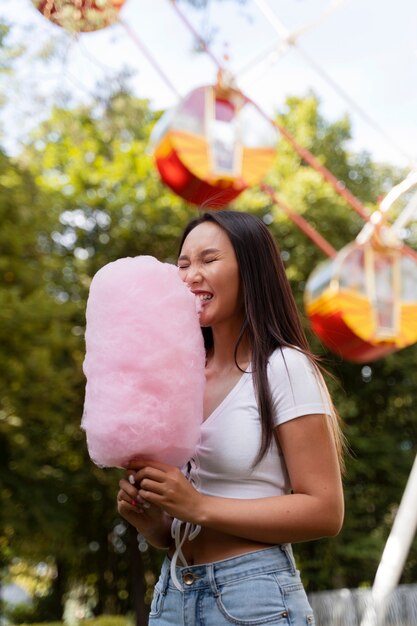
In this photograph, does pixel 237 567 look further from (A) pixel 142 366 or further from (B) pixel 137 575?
(B) pixel 137 575

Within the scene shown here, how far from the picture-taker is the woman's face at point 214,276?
204 cm

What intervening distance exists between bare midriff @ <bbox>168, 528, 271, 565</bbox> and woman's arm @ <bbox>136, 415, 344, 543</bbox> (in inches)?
1.4

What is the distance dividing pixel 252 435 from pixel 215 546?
23 centimetres

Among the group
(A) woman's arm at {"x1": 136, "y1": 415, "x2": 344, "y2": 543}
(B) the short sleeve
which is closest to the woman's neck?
(B) the short sleeve

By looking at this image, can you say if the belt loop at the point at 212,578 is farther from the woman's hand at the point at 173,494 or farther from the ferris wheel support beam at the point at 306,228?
the ferris wheel support beam at the point at 306,228

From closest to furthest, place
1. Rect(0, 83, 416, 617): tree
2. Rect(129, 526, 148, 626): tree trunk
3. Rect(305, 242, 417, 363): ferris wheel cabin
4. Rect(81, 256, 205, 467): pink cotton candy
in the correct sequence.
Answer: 1. Rect(81, 256, 205, 467): pink cotton candy
2. Rect(305, 242, 417, 363): ferris wheel cabin
3. Rect(0, 83, 416, 617): tree
4. Rect(129, 526, 148, 626): tree trunk

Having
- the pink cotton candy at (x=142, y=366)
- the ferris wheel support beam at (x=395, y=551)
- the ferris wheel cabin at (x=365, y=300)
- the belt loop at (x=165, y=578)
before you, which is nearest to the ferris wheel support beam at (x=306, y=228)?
the ferris wheel cabin at (x=365, y=300)

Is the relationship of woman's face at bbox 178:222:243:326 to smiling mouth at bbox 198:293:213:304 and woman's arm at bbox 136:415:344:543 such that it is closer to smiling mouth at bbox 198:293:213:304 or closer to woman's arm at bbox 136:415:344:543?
smiling mouth at bbox 198:293:213:304

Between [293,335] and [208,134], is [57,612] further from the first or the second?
[293,335]

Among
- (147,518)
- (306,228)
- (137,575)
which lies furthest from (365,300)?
(137,575)

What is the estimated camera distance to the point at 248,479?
188cm

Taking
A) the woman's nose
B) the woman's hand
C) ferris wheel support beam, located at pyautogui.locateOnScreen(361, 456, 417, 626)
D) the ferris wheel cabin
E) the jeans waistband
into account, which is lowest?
ferris wheel support beam, located at pyautogui.locateOnScreen(361, 456, 417, 626)

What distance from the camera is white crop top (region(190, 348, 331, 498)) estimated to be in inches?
73.5

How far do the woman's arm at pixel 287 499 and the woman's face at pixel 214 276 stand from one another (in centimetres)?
32
